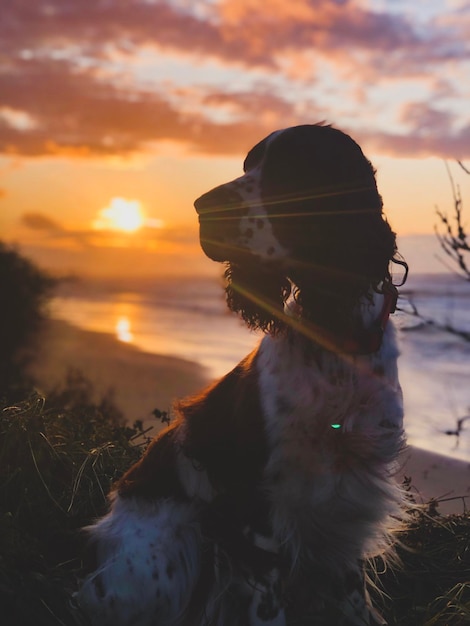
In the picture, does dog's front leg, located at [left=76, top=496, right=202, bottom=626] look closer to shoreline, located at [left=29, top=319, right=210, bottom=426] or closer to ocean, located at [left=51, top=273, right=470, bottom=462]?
ocean, located at [left=51, top=273, right=470, bottom=462]

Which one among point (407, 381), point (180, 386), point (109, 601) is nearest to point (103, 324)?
point (180, 386)

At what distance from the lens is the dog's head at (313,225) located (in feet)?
9.36

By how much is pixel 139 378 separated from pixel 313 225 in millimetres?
7378

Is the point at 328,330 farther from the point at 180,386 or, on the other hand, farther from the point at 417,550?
the point at 180,386

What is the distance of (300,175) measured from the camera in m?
2.88

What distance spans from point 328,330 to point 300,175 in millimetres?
608

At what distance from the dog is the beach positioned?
2225 mm

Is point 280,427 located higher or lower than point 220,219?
Answer: lower

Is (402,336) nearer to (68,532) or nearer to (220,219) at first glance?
(220,219)

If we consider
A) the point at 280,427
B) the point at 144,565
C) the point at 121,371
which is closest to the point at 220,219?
the point at 280,427

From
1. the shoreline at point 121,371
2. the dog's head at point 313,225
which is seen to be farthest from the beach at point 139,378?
the dog's head at point 313,225

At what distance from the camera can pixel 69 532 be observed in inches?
138

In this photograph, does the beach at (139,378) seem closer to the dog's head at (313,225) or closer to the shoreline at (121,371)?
the shoreline at (121,371)

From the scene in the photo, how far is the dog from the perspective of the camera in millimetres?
2850
